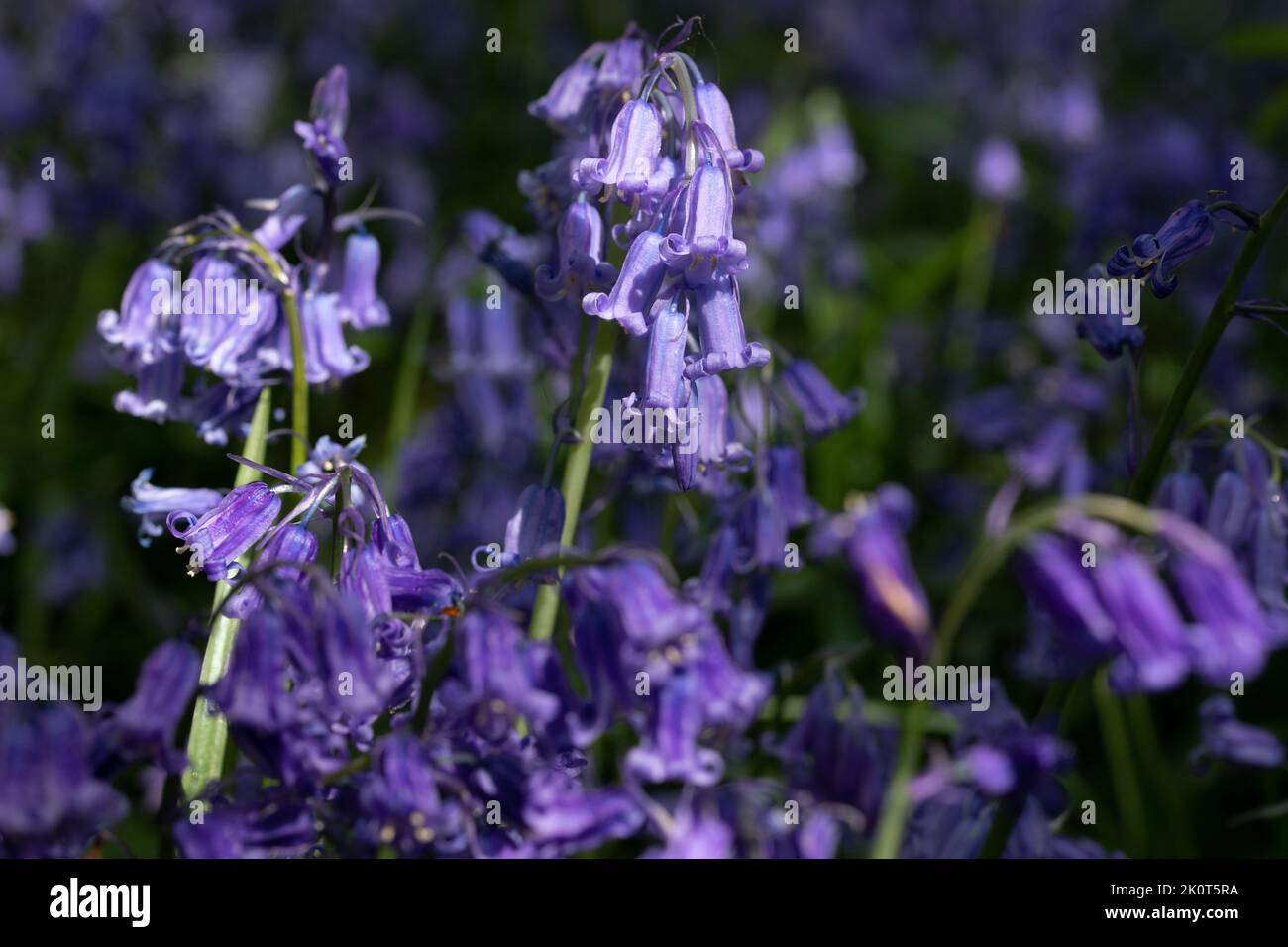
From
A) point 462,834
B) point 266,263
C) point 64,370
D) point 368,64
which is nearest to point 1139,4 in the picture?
point 368,64

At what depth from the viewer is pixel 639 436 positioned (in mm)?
2537

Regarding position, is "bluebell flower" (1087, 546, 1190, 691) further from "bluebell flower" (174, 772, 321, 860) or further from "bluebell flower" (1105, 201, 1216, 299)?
"bluebell flower" (174, 772, 321, 860)

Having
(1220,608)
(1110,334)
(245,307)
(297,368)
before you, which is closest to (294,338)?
(297,368)

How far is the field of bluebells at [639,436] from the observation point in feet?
6.11

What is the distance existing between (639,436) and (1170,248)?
977 millimetres

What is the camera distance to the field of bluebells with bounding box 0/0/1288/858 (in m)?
1.86

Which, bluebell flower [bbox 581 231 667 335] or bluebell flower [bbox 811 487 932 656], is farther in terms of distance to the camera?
bluebell flower [bbox 581 231 667 335]

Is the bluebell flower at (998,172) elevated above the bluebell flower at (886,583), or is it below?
above

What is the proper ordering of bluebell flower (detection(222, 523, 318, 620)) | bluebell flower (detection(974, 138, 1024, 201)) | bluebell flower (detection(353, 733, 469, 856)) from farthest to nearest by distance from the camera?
1. bluebell flower (detection(974, 138, 1024, 201))
2. bluebell flower (detection(222, 523, 318, 620))
3. bluebell flower (detection(353, 733, 469, 856))

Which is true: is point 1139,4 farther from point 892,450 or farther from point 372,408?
point 372,408

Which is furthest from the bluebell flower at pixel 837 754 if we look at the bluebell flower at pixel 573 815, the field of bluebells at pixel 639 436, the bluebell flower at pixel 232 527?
the bluebell flower at pixel 232 527

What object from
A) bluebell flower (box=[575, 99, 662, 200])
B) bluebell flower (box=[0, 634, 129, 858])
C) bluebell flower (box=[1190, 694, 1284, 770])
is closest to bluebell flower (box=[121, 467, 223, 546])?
bluebell flower (box=[0, 634, 129, 858])

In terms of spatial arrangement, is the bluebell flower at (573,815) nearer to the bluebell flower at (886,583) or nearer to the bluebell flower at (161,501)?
the bluebell flower at (886,583)

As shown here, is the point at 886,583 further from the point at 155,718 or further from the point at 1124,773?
the point at 1124,773
